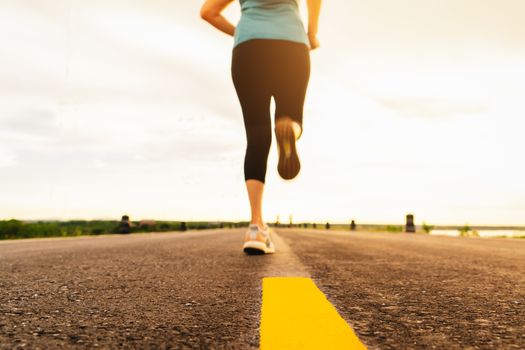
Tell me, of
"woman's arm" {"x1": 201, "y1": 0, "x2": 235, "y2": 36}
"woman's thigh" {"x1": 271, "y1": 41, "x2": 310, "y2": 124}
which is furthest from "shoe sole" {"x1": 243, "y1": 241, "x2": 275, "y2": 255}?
"woman's arm" {"x1": 201, "y1": 0, "x2": 235, "y2": 36}

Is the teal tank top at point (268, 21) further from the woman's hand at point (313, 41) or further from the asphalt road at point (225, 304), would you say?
the asphalt road at point (225, 304)

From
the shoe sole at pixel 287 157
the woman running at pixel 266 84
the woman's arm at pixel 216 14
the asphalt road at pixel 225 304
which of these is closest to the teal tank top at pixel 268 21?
the woman running at pixel 266 84

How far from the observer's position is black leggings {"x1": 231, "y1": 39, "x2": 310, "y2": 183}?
13.2ft

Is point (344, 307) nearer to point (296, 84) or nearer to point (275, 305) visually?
point (275, 305)

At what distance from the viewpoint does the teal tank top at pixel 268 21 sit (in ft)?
13.2

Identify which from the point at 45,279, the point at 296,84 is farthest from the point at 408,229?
the point at 45,279

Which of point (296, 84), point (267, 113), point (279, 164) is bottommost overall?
point (279, 164)

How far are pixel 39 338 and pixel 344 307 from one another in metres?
0.97

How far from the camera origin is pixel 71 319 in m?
1.45

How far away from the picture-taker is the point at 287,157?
153 inches

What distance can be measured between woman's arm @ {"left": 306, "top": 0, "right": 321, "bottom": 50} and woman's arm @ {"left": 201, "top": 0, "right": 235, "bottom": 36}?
30.0 inches

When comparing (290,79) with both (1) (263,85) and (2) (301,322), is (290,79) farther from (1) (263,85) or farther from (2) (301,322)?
(2) (301,322)

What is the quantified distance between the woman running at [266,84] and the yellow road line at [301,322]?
6.49 feet

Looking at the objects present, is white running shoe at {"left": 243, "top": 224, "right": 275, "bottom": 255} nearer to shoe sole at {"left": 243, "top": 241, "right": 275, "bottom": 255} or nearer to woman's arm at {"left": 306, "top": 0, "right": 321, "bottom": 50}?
shoe sole at {"left": 243, "top": 241, "right": 275, "bottom": 255}
